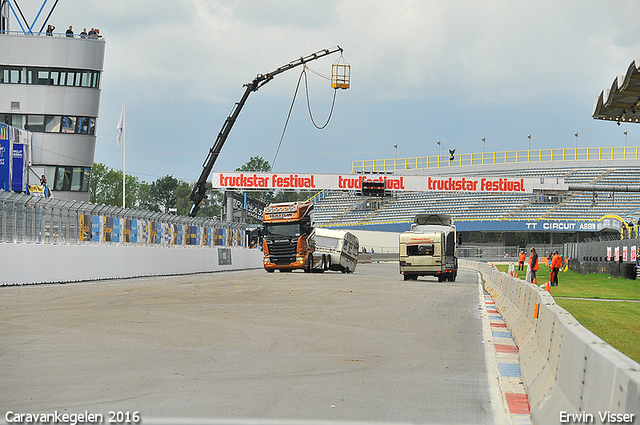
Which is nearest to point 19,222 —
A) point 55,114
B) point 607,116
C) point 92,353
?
point 92,353

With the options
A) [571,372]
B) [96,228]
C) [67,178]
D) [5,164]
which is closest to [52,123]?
[67,178]

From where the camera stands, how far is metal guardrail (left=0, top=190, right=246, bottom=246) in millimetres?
23625

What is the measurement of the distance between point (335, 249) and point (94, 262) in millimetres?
23582

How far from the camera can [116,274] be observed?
99.4 ft

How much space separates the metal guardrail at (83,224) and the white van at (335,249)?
9.77m

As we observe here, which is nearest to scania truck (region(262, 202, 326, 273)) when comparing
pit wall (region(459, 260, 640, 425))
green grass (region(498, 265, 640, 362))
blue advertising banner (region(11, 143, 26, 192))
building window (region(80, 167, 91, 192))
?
blue advertising banner (region(11, 143, 26, 192))

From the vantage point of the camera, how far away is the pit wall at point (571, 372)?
375 centimetres

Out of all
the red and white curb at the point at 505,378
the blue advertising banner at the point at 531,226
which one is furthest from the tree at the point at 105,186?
the red and white curb at the point at 505,378

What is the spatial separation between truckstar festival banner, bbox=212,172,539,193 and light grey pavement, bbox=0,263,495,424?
A: 43274mm

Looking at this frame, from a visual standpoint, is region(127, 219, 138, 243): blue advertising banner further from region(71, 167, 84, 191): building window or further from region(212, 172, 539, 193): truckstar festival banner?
region(212, 172, 539, 193): truckstar festival banner

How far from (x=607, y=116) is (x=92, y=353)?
16842mm

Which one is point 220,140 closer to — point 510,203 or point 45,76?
point 45,76

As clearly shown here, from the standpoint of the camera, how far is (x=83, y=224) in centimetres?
2812

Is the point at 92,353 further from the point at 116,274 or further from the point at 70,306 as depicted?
the point at 116,274
